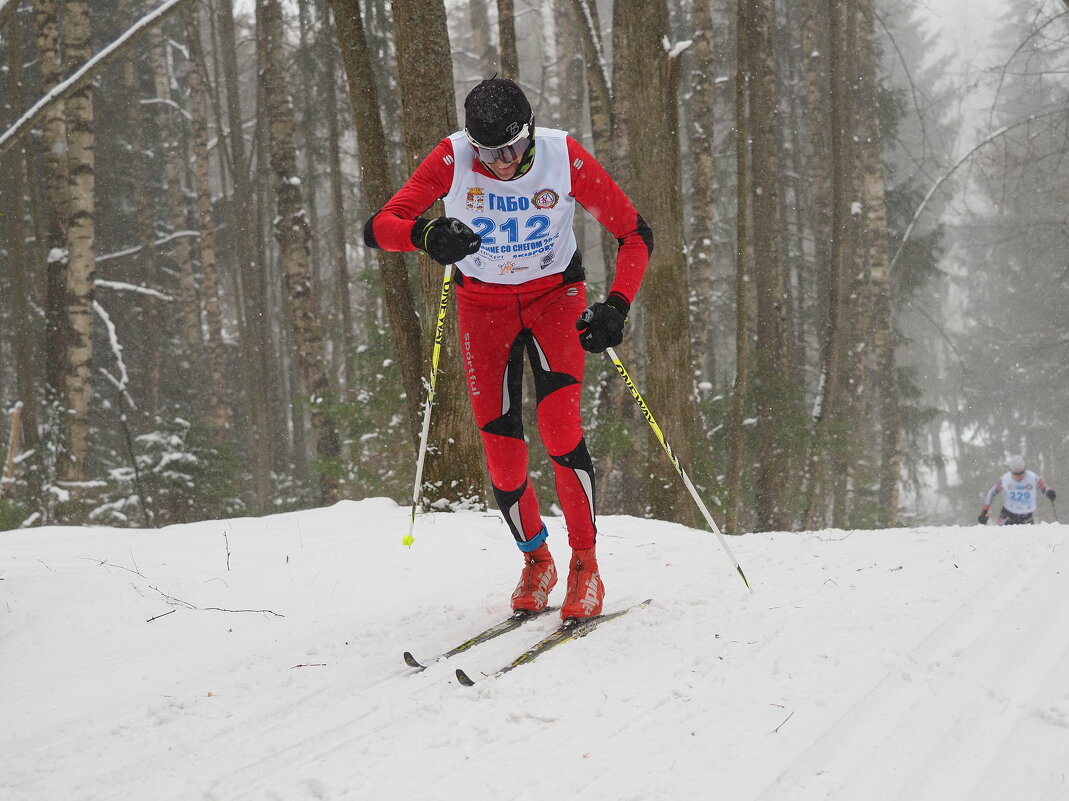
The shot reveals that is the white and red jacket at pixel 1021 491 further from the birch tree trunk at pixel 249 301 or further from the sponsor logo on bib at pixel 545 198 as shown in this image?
the birch tree trunk at pixel 249 301

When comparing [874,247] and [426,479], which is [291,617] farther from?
[874,247]

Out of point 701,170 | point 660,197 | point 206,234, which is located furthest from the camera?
point 206,234

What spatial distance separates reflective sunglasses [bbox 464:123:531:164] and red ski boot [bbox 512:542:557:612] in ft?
6.25

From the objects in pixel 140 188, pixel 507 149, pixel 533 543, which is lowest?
pixel 533 543

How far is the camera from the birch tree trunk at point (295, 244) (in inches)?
472

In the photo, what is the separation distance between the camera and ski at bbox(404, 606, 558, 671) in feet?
10.4

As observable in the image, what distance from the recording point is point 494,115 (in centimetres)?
335

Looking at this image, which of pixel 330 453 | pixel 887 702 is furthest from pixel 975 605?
pixel 330 453

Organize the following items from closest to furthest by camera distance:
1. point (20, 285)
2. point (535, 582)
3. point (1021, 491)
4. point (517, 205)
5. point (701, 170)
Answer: point (517, 205) → point (535, 582) → point (20, 285) → point (1021, 491) → point (701, 170)

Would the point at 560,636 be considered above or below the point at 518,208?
below

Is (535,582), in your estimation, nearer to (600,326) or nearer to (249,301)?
(600,326)

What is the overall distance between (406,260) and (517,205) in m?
6.41

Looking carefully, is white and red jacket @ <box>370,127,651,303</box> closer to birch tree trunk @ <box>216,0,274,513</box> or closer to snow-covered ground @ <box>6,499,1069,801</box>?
snow-covered ground @ <box>6,499,1069,801</box>

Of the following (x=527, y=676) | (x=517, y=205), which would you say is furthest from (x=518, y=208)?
(x=527, y=676)
